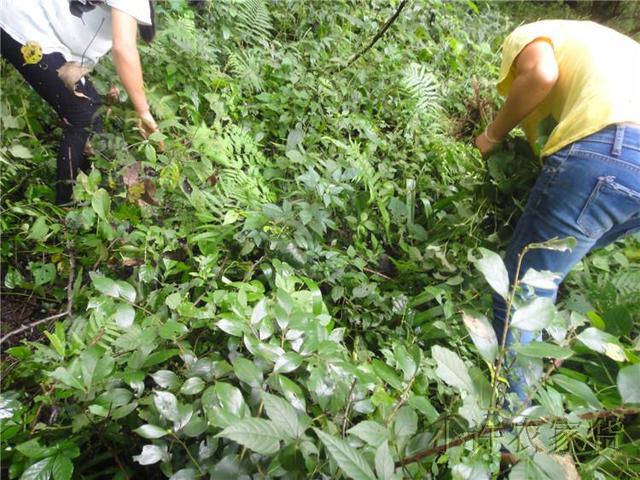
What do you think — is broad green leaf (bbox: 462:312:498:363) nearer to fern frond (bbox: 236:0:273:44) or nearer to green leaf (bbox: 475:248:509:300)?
green leaf (bbox: 475:248:509:300)

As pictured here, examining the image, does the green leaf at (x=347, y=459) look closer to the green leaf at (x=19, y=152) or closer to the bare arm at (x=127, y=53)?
the bare arm at (x=127, y=53)

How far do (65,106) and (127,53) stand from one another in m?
0.45

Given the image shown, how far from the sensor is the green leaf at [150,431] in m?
0.86

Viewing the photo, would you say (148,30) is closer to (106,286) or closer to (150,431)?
(106,286)

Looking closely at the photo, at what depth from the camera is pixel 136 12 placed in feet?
5.86

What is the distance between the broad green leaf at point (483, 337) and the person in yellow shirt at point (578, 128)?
0.67 meters

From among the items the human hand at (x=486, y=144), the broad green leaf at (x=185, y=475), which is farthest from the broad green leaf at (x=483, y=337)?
the human hand at (x=486, y=144)

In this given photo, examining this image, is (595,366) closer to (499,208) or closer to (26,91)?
(499,208)

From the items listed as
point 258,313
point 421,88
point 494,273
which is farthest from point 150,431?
point 421,88

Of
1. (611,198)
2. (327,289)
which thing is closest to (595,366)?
(611,198)

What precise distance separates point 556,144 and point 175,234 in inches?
59.8

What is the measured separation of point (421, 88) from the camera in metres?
3.28

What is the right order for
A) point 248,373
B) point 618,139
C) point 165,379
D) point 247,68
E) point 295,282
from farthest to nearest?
point 247,68
point 295,282
point 618,139
point 165,379
point 248,373

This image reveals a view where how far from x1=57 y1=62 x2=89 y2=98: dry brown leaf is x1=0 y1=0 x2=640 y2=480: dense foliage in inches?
10.4
